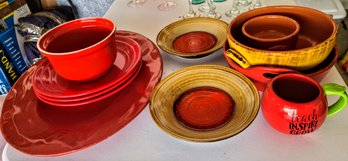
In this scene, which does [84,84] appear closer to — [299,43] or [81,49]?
[81,49]

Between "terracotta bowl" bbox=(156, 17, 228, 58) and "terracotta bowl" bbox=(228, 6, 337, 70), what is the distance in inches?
3.1

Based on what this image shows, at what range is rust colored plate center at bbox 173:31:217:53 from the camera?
23.1 inches

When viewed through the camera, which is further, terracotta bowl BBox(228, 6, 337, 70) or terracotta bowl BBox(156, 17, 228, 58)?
terracotta bowl BBox(156, 17, 228, 58)

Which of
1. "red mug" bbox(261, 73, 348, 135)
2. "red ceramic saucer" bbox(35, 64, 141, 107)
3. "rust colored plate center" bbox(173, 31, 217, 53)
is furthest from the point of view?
"rust colored plate center" bbox(173, 31, 217, 53)

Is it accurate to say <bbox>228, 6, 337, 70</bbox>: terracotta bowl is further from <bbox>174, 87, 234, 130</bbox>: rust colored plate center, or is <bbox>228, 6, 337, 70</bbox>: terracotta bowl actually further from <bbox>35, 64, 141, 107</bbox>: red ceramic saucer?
<bbox>35, 64, 141, 107</bbox>: red ceramic saucer

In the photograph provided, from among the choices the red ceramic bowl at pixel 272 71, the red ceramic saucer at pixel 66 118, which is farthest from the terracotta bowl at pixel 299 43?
the red ceramic saucer at pixel 66 118

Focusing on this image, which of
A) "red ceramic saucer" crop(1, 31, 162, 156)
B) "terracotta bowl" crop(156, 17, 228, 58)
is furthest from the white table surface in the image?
"terracotta bowl" crop(156, 17, 228, 58)

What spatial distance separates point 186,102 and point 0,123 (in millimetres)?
289

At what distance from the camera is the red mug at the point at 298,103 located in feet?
1.23

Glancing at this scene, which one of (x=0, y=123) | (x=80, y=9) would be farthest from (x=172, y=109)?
(x=80, y=9)

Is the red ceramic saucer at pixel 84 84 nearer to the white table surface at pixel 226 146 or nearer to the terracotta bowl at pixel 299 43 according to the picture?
the white table surface at pixel 226 146

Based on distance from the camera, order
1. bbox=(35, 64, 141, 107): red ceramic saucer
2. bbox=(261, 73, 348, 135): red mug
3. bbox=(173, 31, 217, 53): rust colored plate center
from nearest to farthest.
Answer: bbox=(261, 73, 348, 135): red mug, bbox=(35, 64, 141, 107): red ceramic saucer, bbox=(173, 31, 217, 53): rust colored plate center

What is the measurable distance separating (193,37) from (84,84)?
9.3 inches

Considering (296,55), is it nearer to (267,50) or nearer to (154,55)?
(267,50)
